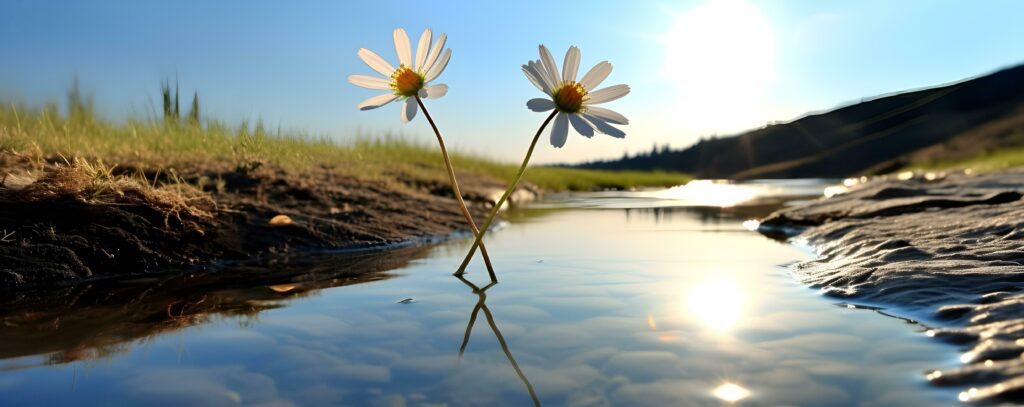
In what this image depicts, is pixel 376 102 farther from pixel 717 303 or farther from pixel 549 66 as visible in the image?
pixel 717 303

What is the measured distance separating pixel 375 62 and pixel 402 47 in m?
0.12

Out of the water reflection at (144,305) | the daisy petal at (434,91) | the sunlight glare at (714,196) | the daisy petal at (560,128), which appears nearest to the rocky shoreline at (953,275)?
the daisy petal at (560,128)

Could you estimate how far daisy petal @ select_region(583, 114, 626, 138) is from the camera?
2.38 meters

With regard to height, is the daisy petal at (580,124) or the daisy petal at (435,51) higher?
the daisy petal at (435,51)

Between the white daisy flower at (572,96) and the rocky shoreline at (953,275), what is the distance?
1.17 meters

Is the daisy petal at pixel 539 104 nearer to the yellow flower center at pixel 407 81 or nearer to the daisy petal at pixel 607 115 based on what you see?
the daisy petal at pixel 607 115

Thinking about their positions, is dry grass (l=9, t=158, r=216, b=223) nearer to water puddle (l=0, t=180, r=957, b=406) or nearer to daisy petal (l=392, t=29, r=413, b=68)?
water puddle (l=0, t=180, r=957, b=406)

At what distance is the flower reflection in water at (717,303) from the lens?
2.20 meters

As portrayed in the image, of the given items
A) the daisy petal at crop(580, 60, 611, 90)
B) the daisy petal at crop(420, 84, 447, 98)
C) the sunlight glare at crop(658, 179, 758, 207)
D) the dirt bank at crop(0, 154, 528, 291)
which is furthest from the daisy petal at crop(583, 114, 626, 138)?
the sunlight glare at crop(658, 179, 758, 207)

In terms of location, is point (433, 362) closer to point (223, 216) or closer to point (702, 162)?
point (223, 216)

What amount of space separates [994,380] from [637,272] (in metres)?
1.88

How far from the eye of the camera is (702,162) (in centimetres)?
9800

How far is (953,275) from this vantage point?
2465mm

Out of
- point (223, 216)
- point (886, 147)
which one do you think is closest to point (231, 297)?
point (223, 216)
